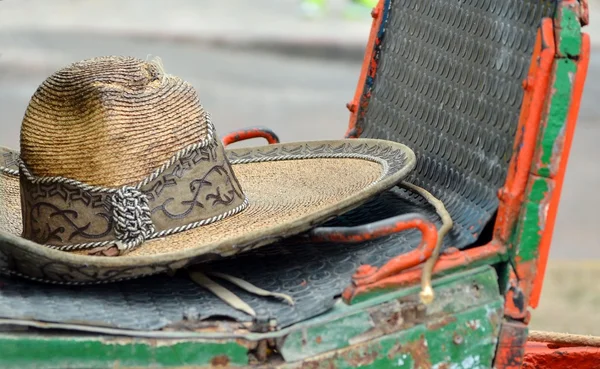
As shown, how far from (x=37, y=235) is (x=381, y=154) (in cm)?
73

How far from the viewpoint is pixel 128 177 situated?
1689 millimetres

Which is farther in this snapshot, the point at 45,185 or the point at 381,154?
the point at 381,154

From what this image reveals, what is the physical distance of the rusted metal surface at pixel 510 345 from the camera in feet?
5.24

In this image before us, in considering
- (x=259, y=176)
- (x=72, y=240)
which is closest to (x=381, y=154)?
(x=259, y=176)

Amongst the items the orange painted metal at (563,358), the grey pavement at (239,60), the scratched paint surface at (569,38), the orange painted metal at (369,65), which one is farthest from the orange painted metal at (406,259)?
the grey pavement at (239,60)

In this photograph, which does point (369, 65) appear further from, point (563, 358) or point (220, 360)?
point (220, 360)

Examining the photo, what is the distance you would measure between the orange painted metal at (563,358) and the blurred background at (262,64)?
4.58ft

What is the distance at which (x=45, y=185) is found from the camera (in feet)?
5.66

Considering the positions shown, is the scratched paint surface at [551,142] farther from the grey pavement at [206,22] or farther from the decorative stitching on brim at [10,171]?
the grey pavement at [206,22]

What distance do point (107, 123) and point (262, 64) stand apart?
19.3 feet

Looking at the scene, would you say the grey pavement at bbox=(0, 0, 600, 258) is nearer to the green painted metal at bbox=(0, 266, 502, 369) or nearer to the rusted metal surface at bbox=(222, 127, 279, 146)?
the rusted metal surface at bbox=(222, 127, 279, 146)

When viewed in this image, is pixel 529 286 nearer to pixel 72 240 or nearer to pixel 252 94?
pixel 72 240

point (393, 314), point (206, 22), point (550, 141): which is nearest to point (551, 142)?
point (550, 141)

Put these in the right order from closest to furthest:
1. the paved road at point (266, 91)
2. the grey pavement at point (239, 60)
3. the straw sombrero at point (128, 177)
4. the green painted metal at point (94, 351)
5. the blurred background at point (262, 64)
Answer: the green painted metal at point (94, 351) < the straw sombrero at point (128, 177) < the blurred background at point (262, 64) < the paved road at point (266, 91) < the grey pavement at point (239, 60)
